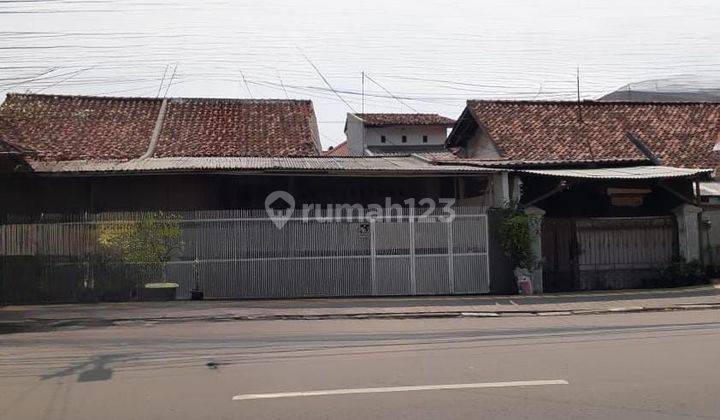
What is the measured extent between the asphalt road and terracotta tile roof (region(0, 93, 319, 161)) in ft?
34.2

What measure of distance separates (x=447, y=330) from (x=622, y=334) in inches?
103

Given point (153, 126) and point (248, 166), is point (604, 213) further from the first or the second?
point (153, 126)

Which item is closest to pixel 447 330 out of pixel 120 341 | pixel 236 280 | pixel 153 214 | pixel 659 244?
pixel 120 341

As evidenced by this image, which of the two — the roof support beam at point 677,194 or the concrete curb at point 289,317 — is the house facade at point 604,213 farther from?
the concrete curb at point 289,317

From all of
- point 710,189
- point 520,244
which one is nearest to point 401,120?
point 710,189

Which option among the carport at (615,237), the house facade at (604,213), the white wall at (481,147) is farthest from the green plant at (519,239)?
the white wall at (481,147)

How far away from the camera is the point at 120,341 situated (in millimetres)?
10508

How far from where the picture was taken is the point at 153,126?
23328 millimetres

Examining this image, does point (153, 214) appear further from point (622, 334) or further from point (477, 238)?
point (622, 334)

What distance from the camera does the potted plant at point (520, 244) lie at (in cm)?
1634

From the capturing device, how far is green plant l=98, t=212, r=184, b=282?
51.3ft

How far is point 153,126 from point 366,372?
57.0 feet

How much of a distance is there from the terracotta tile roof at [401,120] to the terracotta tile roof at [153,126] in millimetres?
11158

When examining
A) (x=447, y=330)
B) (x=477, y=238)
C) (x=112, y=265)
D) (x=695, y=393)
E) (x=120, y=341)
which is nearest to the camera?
(x=695, y=393)
